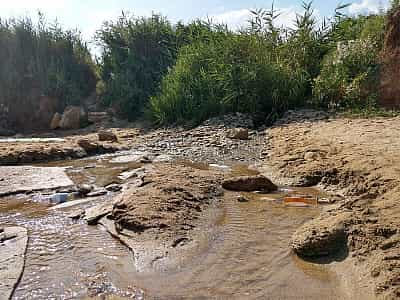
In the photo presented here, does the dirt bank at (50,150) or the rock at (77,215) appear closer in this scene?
the rock at (77,215)

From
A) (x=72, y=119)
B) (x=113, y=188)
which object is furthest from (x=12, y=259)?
(x=72, y=119)

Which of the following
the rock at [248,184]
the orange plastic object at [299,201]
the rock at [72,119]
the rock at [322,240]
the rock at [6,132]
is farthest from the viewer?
the rock at [72,119]

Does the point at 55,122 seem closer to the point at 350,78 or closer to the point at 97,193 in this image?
the point at 97,193

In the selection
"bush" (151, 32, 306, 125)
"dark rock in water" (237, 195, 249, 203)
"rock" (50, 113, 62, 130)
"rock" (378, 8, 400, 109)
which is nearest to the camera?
"dark rock in water" (237, 195, 249, 203)

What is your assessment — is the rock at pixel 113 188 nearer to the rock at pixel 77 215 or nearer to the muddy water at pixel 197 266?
the rock at pixel 77 215

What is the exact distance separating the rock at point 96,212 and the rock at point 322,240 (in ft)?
5.42

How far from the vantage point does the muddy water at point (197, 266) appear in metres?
2.32

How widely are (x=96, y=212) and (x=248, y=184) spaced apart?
1.54 meters

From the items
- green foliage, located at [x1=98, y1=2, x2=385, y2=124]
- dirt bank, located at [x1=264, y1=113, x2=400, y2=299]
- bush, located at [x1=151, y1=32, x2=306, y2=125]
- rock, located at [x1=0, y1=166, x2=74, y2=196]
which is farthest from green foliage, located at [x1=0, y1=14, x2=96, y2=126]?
dirt bank, located at [x1=264, y1=113, x2=400, y2=299]

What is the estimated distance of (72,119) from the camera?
996cm

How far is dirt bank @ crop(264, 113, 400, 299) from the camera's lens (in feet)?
7.84

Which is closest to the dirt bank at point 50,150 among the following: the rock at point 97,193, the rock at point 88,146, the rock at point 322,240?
the rock at point 88,146

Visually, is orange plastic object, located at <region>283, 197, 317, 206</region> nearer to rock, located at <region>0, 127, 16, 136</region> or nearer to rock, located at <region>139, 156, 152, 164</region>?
rock, located at <region>139, 156, 152, 164</region>

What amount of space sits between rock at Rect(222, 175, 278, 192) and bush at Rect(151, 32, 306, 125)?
3.84 m
